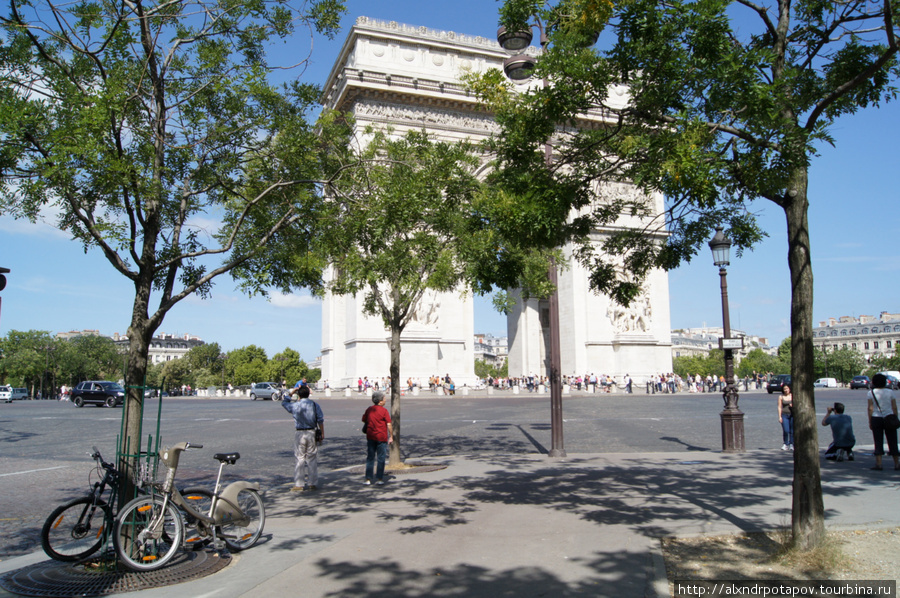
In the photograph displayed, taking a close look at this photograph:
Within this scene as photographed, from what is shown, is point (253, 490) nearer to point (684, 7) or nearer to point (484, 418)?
point (684, 7)

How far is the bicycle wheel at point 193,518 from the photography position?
5910 mm

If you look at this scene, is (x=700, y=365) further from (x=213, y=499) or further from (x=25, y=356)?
(x=213, y=499)

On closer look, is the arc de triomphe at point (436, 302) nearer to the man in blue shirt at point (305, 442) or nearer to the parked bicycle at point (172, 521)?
the man in blue shirt at point (305, 442)

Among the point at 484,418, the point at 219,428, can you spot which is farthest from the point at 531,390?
the point at 219,428

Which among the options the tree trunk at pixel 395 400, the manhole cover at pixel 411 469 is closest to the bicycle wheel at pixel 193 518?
the manhole cover at pixel 411 469

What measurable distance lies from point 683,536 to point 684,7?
468 cm

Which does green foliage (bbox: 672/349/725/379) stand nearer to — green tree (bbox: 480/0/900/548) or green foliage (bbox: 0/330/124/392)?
green foliage (bbox: 0/330/124/392)

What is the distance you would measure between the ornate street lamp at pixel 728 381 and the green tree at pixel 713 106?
541 cm

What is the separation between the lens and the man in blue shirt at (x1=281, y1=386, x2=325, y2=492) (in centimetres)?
915

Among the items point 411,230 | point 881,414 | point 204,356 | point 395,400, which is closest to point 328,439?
point 395,400

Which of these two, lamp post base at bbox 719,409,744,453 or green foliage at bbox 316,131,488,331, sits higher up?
green foliage at bbox 316,131,488,331

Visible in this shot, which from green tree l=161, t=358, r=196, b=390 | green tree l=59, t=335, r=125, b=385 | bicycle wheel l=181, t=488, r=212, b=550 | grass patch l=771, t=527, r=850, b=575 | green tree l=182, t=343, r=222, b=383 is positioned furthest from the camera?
green tree l=161, t=358, r=196, b=390

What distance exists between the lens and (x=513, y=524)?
6.80 metres

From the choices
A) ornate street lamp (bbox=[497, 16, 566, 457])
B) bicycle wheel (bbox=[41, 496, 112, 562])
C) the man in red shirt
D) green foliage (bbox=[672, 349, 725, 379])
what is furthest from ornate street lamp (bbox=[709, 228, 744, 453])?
green foliage (bbox=[672, 349, 725, 379])
